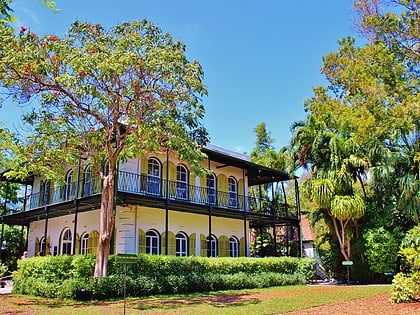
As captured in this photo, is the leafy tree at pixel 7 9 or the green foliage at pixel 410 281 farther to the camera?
the green foliage at pixel 410 281

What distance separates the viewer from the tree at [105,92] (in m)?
13.2

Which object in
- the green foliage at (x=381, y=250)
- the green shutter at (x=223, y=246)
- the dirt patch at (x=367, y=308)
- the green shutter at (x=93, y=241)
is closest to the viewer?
the dirt patch at (x=367, y=308)

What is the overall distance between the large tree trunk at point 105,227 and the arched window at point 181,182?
18.5 feet

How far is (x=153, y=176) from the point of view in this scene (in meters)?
19.6

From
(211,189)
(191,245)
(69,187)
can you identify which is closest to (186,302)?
(191,245)

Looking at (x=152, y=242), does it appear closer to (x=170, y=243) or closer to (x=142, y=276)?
(x=170, y=243)

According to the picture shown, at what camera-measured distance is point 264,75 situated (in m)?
19.3

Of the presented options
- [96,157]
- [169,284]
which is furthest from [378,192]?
[96,157]

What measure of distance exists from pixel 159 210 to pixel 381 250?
11074mm

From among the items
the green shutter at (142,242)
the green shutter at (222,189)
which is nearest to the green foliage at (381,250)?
the green shutter at (222,189)

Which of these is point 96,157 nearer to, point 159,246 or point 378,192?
point 159,246

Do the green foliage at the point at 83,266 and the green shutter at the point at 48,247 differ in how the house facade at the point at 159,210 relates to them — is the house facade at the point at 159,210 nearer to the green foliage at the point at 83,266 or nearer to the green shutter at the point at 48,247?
the green shutter at the point at 48,247

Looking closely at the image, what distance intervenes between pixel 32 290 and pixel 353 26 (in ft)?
49.4

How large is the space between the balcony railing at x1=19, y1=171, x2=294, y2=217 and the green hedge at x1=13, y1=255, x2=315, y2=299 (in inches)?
127
